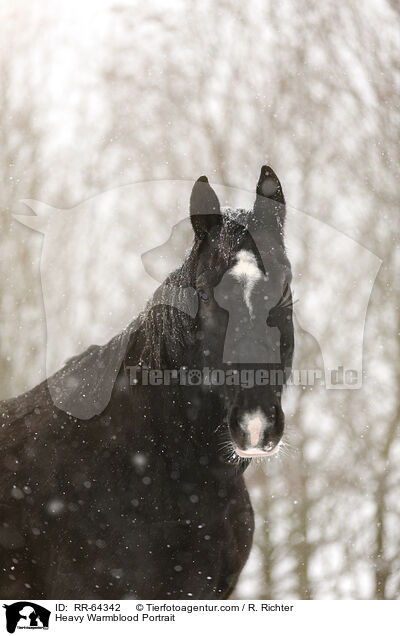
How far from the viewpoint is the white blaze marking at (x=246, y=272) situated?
0.98 metres

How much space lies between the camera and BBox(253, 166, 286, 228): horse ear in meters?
1.10

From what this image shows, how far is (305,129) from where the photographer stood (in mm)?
2305

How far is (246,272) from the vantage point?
99 cm

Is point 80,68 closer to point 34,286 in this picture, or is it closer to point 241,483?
point 34,286

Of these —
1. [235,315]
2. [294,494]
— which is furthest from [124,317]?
[235,315]

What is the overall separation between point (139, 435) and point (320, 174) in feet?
5.47

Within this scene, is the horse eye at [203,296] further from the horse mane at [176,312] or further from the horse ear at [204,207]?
the horse ear at [204,207]
